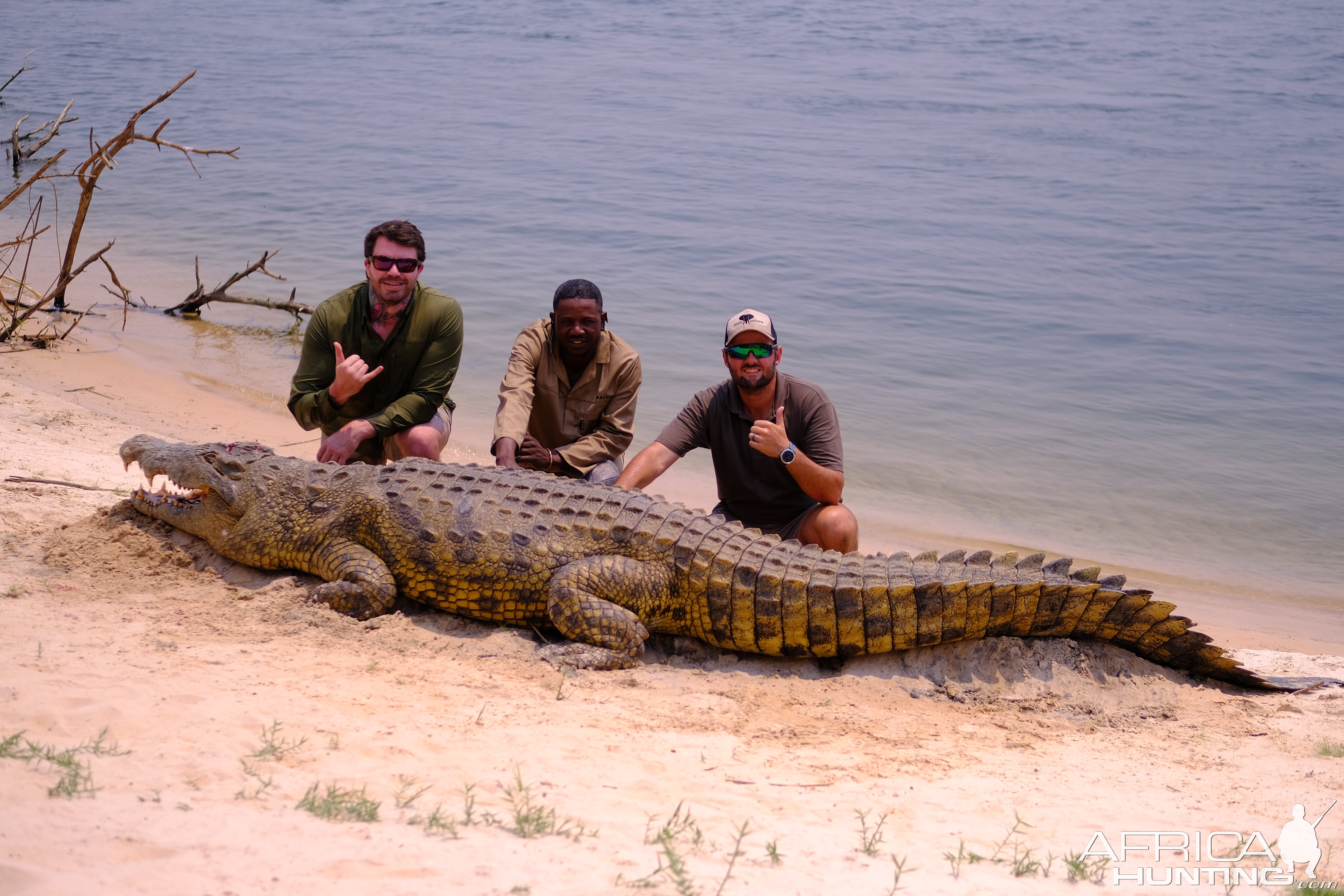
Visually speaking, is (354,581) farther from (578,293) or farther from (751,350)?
(751,350)

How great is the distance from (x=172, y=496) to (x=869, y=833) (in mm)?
3621

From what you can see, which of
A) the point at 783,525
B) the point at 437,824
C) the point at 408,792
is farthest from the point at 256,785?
the point at 783,525

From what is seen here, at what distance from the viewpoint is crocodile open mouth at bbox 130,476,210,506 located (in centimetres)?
488

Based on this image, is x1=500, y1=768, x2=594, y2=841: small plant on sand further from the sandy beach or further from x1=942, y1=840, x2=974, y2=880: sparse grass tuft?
x1=942, y1=840, x2=974, y2=880: sparse grass tuft

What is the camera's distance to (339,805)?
2744mm

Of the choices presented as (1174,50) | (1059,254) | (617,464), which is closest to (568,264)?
(1059,254)

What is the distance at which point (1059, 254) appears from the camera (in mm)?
13977

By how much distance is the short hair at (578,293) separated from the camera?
5527mm

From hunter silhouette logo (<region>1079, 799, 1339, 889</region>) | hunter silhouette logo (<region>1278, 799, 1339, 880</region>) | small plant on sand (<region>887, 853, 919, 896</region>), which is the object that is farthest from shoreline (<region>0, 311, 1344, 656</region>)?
small plant on sand (<region>887, 853, 919, 896</region>)

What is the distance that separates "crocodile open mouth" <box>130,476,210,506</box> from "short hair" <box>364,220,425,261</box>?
1.43m

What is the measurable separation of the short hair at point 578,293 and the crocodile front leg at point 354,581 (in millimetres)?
1685

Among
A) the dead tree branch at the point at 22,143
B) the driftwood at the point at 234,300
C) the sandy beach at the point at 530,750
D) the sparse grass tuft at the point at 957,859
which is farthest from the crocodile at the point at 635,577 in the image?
the dead tree branch at the point at 22,143

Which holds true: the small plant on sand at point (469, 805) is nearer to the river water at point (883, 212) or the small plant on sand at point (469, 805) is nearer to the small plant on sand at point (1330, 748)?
the small plant on sand at point (1330, 748)

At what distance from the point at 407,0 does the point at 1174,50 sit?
911 inches
